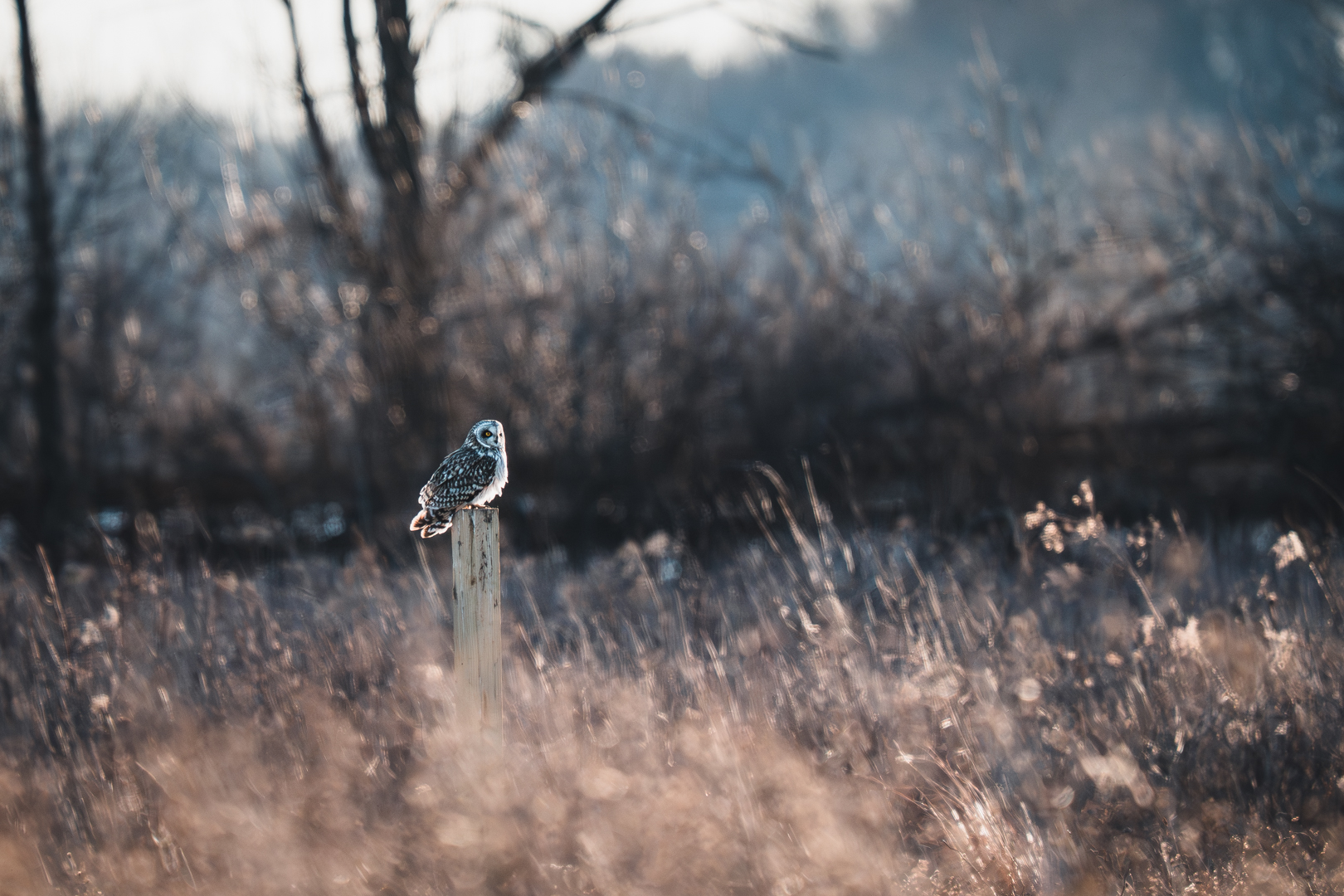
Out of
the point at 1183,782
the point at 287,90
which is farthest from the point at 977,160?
the point at 1183,782

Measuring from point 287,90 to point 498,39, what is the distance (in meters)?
1.97

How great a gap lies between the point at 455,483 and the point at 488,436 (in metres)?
0.28

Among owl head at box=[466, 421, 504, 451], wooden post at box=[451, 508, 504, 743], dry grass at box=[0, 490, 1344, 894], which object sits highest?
owl head at box=[466, 421, 504, 451]

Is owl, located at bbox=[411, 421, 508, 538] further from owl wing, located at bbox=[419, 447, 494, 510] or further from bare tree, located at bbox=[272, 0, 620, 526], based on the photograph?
bare tree, located at bbox=[272, 0, 620, 526]

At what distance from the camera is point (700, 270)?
29.7 ft

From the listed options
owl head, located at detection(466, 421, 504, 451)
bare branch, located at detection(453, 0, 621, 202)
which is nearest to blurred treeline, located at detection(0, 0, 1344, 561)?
bare branch, located at detection(453, 0, 621, 202)

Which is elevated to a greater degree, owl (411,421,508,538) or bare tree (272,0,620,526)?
bare tree (272,0,620,526)

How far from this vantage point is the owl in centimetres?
270

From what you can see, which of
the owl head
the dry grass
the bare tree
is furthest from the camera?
the bare tree

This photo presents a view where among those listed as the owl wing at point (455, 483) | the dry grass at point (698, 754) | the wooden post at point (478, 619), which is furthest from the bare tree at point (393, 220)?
the wooden post at point (478, 619)

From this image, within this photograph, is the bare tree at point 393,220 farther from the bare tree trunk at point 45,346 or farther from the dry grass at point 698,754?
the dry grass at point 698,754

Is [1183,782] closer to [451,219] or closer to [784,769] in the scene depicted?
[784,769]

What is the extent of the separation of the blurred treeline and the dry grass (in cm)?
308

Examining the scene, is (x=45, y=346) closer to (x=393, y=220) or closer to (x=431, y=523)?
(x=393, y=220)
